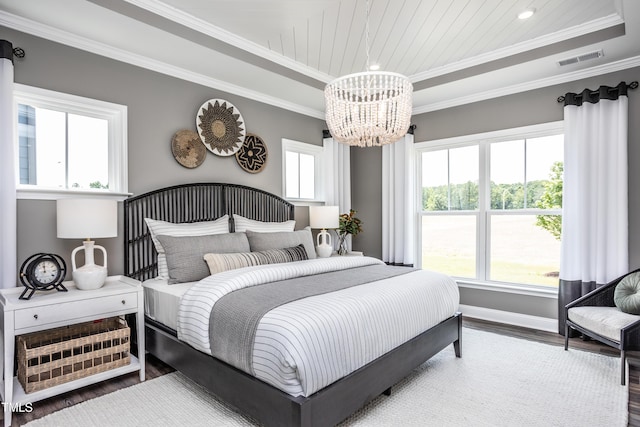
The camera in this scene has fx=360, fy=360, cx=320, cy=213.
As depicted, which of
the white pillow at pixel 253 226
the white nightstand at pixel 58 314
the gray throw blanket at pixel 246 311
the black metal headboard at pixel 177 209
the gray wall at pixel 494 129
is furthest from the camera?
the white pillow at pixel 253 226

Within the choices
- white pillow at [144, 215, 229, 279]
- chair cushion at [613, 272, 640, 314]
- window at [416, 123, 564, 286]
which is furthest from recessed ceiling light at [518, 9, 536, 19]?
white pillow at [144, 215, 229, 279]

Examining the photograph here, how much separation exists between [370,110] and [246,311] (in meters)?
1.64

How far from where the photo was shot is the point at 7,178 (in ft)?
7.91

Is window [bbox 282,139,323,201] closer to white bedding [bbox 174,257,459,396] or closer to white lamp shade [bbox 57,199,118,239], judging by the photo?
white bedding [bbox 174,257,459,396]

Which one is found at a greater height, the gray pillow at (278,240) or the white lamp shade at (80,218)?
the white lamp shade at (80,218)

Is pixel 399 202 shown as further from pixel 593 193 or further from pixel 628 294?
pixel 628 294

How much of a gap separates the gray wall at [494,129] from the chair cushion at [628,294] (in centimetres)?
46

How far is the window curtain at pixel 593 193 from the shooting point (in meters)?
3.22

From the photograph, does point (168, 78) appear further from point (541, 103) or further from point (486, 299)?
point (486, 299)

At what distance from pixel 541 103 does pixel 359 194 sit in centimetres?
247

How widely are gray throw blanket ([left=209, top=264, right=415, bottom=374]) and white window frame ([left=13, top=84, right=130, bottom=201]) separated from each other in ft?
5.45

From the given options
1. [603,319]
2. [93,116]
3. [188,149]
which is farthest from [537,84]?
[93,116]

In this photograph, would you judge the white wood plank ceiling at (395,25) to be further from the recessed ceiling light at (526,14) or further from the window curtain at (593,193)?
the window curtain at (593,193)

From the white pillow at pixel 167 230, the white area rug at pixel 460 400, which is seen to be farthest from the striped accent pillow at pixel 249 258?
the white area rug at pixel 460 400
